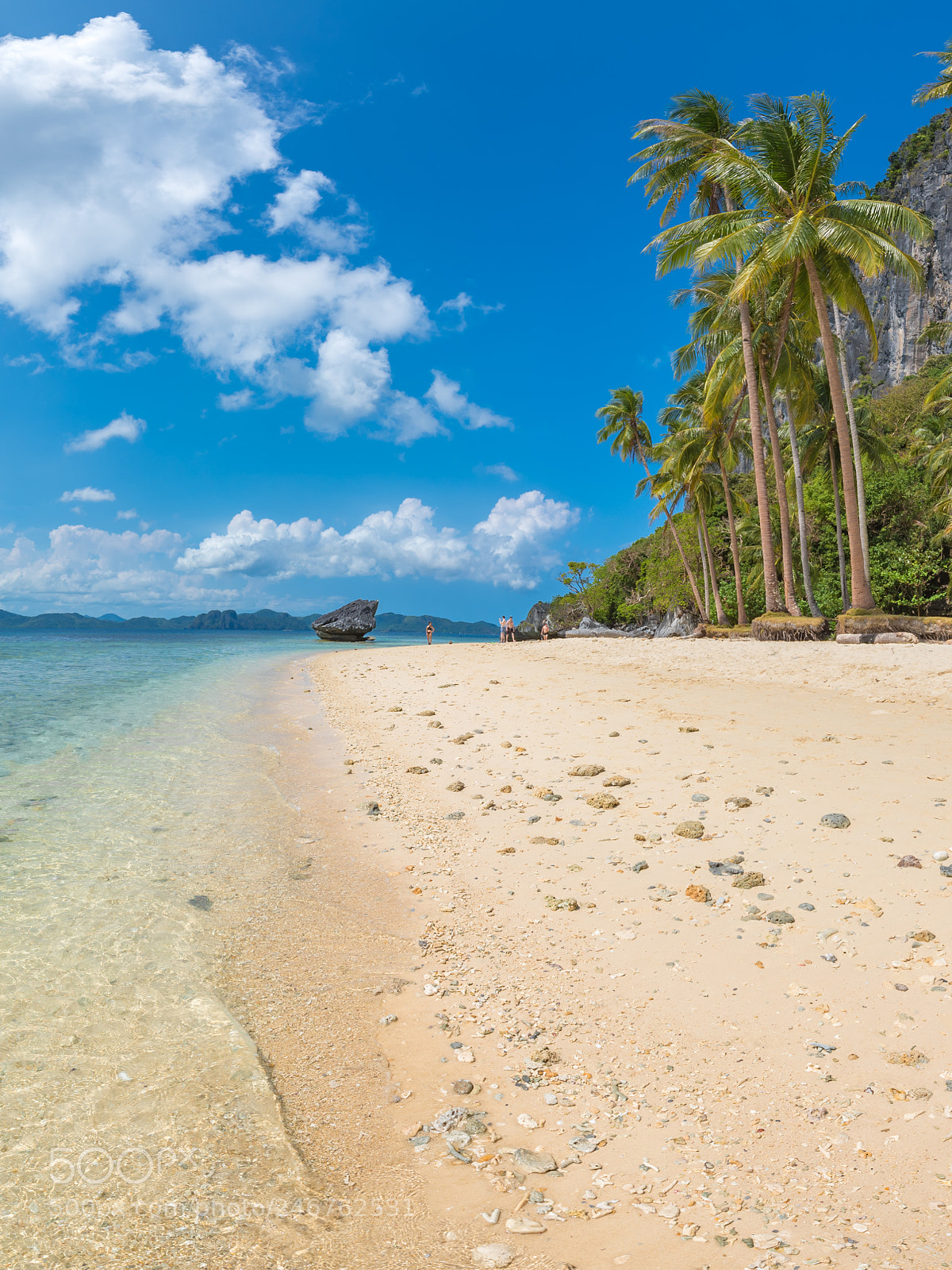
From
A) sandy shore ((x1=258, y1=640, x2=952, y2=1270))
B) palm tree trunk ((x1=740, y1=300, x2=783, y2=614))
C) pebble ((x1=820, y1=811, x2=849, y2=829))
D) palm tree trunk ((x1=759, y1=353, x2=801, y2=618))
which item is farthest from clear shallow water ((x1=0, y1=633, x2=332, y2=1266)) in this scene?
palm tree trunk ((x1=759, y1=353, x2=801, y2=618))

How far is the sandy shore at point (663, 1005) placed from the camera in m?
2.25

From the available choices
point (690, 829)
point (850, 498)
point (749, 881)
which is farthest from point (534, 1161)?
point (850, 498)

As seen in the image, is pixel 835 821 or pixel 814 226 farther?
pixel 814 226

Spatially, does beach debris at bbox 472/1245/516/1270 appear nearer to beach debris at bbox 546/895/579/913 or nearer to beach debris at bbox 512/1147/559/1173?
beach debris at bbox 512/1147/559/1173

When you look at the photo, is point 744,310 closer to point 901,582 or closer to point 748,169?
point 748,169

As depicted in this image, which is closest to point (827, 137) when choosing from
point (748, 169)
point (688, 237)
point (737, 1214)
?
point (748, 169)

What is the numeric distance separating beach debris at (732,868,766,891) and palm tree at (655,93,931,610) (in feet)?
50.5

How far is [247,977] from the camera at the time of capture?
4.03 m

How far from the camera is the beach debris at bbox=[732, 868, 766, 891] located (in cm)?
436

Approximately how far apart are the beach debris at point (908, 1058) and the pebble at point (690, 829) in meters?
2.37

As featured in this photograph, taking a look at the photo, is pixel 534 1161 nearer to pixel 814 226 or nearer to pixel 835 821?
pixel 835 821

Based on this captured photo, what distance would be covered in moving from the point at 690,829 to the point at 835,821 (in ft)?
3.70

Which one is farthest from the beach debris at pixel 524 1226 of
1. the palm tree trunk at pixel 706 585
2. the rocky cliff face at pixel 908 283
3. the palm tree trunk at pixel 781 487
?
the rocky cliff face at pixel 908 283

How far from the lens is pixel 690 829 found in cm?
523
